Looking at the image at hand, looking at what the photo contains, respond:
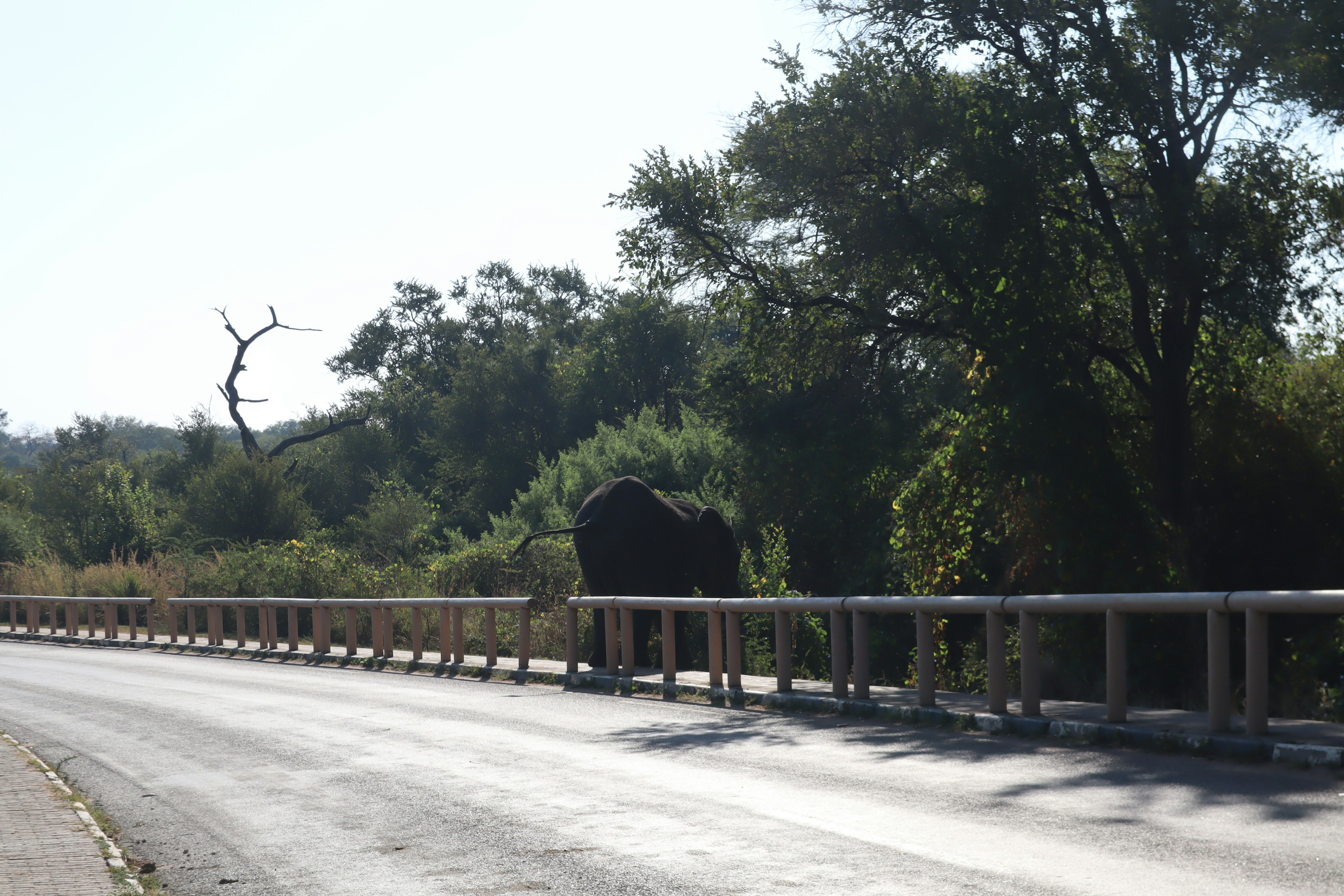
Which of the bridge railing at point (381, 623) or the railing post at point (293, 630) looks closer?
the bridge railing at point (381, 623)

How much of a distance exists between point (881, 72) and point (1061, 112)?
8.23ft

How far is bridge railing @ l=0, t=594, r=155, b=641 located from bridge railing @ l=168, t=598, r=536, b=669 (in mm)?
1101

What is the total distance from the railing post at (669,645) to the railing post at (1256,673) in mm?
6660

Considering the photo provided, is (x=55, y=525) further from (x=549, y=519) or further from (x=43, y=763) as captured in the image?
(x=43, y=763)

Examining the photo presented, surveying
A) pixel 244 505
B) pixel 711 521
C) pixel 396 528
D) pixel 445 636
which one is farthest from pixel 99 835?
pixel 396 528

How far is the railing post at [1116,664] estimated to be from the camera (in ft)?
30.0

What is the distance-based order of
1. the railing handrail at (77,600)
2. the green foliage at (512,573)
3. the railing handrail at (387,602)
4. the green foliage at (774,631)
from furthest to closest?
1. the green foliage at (512,573)
2. the railing handrail at (77,600)
3. the green foliage at (774,631)
4. the railing handrail at (387,602)

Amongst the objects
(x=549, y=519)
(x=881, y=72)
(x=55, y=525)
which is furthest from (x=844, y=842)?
(x=55, y=525)

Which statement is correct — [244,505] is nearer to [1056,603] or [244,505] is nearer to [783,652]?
[783,652]

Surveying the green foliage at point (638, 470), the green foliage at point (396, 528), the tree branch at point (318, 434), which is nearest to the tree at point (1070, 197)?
the green foliage at point (638, 470)

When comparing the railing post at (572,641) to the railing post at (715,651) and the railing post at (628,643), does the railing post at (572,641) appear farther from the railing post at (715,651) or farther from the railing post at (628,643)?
the railing post at (715,651)

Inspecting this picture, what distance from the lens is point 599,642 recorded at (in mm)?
16953

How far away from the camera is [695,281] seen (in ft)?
65.0

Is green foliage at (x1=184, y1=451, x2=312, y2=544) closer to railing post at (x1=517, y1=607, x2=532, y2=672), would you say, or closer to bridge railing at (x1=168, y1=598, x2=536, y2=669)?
bridge railing at (x1=168, y1=598, x2=536, y2=669)
